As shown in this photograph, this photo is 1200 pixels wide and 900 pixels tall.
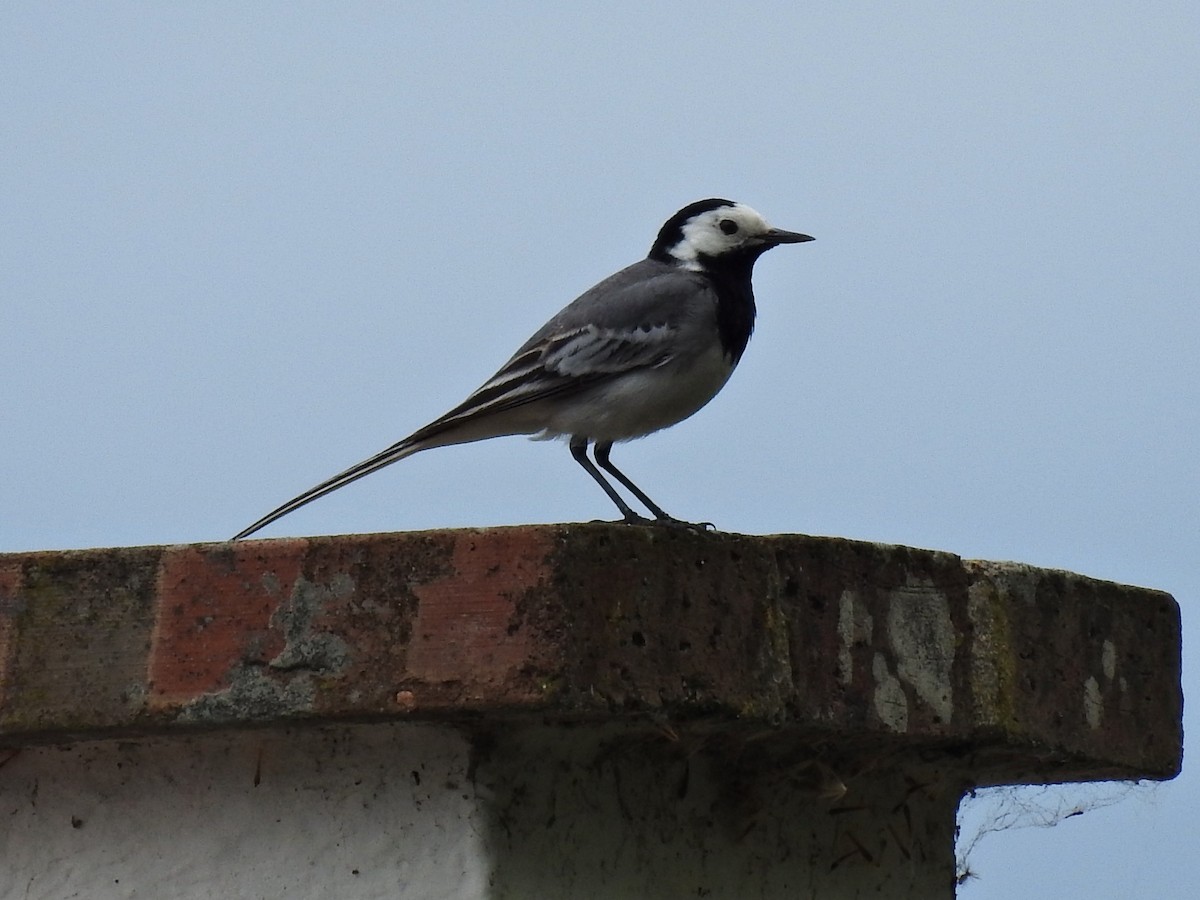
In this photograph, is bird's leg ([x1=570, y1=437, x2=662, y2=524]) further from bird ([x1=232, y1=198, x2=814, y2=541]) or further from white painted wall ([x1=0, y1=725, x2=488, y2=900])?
white painted wall ([x1=0, y1=725, x2=488, y2=900])

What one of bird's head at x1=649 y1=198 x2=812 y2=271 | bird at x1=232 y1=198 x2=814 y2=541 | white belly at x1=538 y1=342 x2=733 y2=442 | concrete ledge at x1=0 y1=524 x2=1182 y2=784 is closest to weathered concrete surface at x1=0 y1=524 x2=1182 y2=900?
concrete ledge at x1=0 y1=524 x2=1182 y2=784

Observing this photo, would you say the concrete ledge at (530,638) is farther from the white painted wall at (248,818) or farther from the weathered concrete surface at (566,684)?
the white painted wall at (248,818)

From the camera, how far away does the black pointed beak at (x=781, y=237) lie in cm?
711

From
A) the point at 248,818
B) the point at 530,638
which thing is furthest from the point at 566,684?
the point at 248,818

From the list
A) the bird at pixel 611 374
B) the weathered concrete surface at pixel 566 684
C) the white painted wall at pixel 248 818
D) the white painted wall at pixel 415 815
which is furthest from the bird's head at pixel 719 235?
the white painted wall at pixel 248 818

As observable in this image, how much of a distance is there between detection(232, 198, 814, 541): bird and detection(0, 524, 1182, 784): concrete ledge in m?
1.81

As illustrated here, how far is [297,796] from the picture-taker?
142 inches

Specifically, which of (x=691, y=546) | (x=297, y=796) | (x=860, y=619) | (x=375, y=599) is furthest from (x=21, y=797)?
(x=860, y=619)

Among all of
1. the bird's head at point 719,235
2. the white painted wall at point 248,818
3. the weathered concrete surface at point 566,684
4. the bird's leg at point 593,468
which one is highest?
the bird's head at point 719,235

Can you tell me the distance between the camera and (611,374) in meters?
6.06

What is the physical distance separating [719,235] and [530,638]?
3957 mm

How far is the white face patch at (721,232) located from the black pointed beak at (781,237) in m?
0.02

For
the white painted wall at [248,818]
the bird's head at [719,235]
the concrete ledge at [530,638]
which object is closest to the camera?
the concrete ledge at [530,638]

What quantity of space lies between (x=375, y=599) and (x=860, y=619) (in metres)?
1.05
